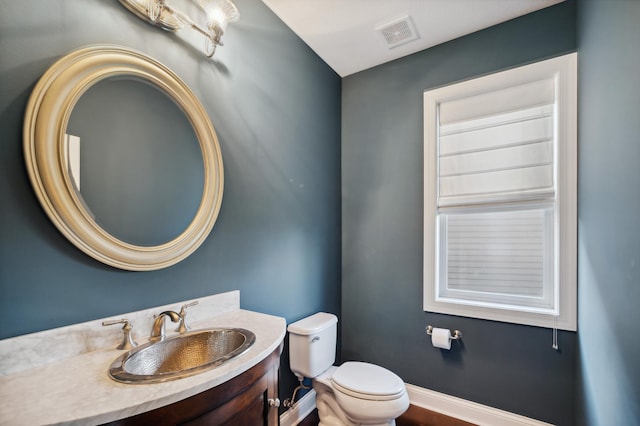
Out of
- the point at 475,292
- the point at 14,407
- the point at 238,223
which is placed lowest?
the point at 475,292

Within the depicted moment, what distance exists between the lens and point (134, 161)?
1.08m

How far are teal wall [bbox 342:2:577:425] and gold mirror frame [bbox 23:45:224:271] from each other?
1475 millimetres

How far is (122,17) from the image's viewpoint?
1.05 meters

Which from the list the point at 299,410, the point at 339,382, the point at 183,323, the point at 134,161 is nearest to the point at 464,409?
the point at 339,382


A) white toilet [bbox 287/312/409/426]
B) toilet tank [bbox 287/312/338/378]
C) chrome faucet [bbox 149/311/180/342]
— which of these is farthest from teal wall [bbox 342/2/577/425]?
chrome faucet [bbox 149/311/180/342]

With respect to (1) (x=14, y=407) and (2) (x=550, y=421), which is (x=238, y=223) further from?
(2) (x=550, y=421)

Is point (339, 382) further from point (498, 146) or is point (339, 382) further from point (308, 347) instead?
point (498, 146)

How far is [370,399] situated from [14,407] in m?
1.40

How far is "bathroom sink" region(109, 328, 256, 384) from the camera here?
89 cm

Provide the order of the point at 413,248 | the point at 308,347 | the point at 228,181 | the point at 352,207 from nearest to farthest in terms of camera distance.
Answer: the point at 228,181, the point at 308,347, the point at 413,248, the point at 352,207

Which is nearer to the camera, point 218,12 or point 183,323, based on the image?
point 183,323

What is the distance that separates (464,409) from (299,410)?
1106 millimetres

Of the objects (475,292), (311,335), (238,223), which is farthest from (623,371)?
(238,223)

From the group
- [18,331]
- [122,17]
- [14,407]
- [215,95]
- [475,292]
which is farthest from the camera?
[475,292]
